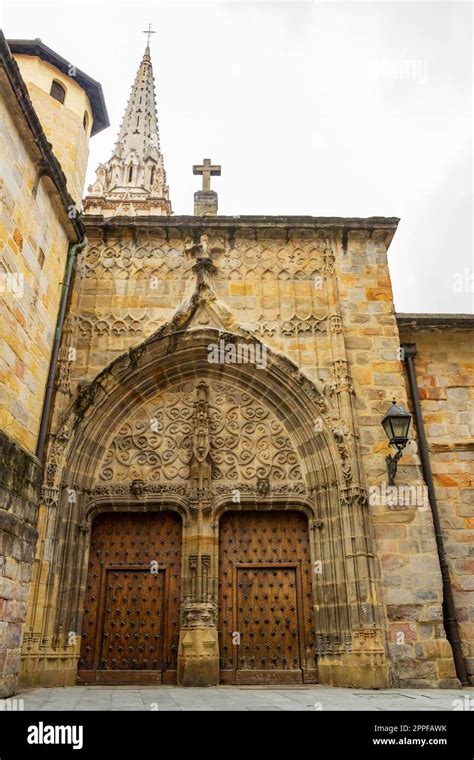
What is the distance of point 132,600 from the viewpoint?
8383 mm

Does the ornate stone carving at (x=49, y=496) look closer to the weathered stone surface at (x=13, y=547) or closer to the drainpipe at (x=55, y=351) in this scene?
the drainpipe at (x=55, y=351)

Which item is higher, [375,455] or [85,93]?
[85,93]

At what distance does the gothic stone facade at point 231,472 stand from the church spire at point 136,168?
27.6 metres

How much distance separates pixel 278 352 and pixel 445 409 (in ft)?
10.7

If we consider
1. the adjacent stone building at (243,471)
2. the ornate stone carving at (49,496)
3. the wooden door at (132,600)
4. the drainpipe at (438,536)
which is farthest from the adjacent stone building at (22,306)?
the drainpipe at (438,536)

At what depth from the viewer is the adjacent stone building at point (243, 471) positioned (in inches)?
308

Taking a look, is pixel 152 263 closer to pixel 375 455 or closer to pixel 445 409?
pixel 375 455

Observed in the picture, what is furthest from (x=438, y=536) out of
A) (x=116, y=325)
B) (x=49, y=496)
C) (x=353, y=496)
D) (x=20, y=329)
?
(x=20, y=329)

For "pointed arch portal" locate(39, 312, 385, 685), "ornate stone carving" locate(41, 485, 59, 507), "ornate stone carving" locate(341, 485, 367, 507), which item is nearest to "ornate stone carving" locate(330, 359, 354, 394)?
"pointed arch portal" locate(39, 312, 385, 685)

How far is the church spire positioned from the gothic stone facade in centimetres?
2755

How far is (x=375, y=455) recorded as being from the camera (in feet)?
28.5

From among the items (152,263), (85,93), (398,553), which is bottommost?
(398,553)
